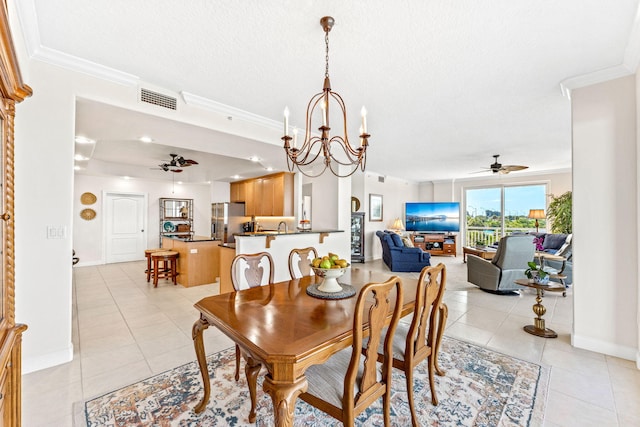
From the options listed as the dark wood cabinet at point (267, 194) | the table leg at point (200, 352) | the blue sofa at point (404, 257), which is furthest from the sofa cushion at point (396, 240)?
the table leg at point (200, 352)

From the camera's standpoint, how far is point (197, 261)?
4.98m

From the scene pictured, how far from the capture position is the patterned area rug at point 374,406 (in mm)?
1687

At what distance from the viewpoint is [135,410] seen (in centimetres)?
177

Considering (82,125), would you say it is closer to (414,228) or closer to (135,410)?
(135,410)

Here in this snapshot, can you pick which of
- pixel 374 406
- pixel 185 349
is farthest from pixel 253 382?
pixel 185 349

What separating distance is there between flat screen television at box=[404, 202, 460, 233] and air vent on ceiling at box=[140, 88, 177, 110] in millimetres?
7618

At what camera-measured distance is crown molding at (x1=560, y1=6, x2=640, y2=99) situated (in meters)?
1.97

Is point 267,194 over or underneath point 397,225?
over

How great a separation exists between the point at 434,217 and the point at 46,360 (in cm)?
886

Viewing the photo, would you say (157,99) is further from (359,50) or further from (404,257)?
(404,257)

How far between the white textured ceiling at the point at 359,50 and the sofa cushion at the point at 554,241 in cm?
387

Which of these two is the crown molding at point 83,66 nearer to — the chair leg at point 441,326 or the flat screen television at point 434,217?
the chair leg at point 441,326

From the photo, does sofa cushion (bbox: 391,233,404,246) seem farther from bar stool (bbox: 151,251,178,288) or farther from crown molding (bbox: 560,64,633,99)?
bar stool (bbox: 151,251,178,288)

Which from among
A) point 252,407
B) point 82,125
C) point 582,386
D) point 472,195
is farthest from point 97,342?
point 472,195
